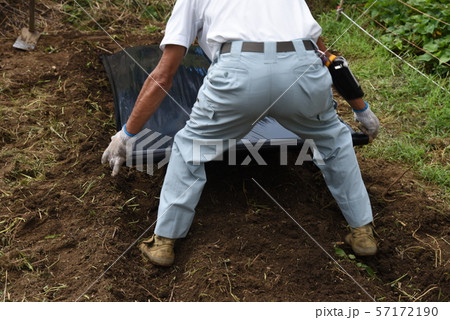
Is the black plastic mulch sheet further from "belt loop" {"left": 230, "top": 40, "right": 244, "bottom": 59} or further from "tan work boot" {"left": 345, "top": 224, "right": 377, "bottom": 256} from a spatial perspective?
"belt loop" {"left": 230, "top": 40, "right": 244, "bottom": 59}

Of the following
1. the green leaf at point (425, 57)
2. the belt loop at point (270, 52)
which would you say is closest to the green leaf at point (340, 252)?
the belt loop at point (270, 52)

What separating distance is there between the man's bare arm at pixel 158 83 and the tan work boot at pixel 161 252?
20.6 inches

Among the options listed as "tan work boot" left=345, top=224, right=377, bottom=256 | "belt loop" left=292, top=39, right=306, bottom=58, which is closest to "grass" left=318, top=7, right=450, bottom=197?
"tan work boot" left=345, top=224, right=377, bottom=256

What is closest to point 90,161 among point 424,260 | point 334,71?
point 334,71

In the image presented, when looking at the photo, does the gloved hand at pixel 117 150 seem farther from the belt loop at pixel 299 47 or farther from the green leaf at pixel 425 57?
the green leaf at pixel 425 57

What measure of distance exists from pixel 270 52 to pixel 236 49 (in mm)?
133

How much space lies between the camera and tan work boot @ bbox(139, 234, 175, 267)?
2.54m

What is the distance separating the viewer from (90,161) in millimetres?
3189

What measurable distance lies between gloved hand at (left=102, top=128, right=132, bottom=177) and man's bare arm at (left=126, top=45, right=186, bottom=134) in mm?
84

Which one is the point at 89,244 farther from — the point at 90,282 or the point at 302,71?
the point at 302,71

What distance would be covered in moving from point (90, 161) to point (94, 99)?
0.81 metres

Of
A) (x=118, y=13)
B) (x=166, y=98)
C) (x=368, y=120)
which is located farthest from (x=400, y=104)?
(x=118, y=13)

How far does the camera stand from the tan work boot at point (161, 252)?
2.54 metres

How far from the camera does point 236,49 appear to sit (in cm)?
224
